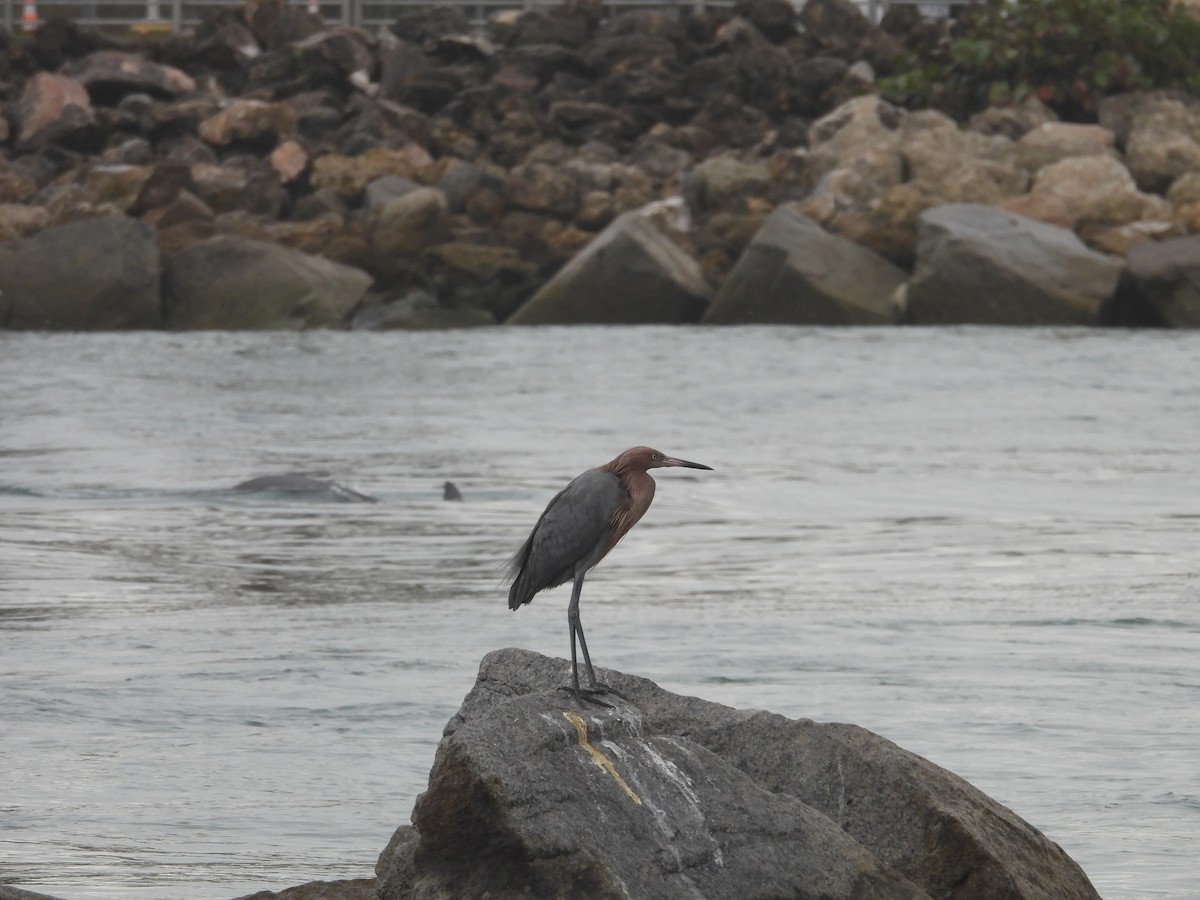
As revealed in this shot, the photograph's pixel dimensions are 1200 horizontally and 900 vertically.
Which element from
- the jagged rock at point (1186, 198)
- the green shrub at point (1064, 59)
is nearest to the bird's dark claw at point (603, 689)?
the jagged rock at point (1186, 198)

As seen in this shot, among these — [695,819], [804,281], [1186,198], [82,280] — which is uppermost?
[695,819]

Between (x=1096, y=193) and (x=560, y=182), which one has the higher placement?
(x=1096, y=193)

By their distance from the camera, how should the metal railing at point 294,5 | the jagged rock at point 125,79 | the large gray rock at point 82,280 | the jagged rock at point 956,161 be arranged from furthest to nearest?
1. the metal railing at point 294,5
2. the jagged rock at point 125,79
3. the jagged rock at point 956,161
4. the large gray rock at point 82,280

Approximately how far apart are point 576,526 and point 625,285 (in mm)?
23260

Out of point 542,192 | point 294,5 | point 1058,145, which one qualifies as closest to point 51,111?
point 294,5

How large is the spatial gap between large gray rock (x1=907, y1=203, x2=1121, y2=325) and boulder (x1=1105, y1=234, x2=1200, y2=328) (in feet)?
1.35

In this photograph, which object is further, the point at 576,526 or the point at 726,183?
the point at 726,183

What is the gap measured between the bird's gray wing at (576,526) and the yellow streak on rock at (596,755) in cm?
53

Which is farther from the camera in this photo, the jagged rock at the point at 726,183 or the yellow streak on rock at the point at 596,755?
the jagged rock at the point at 726,183

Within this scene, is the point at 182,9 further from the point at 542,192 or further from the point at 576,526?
the point at 576,526

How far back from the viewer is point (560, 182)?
3131cm

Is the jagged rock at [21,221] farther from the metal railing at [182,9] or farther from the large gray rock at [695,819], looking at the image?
the large gray rock at [695,819]

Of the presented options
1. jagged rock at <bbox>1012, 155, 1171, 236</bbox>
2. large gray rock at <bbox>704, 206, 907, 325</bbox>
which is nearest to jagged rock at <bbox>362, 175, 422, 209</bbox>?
large gray rock at <bbox>704, 206, 907, 325</bbox>

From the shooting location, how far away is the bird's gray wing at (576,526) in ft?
17.1
